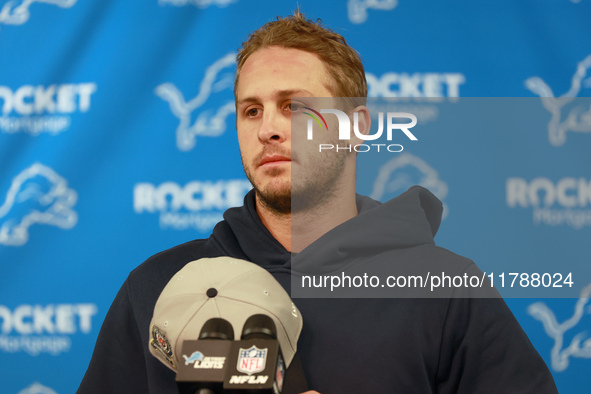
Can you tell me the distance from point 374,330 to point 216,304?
11.9 inches

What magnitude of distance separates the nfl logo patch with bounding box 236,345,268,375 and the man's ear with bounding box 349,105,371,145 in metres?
0.62

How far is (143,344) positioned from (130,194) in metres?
0.64

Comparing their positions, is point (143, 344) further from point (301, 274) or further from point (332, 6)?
point (332, 6)

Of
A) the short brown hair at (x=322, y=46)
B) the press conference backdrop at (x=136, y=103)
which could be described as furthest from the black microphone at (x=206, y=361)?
the press conference backdrop at (x=136, y=103)

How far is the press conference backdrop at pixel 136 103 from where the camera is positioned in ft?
4.71

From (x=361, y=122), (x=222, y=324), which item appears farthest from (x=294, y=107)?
(x=222, y=324)

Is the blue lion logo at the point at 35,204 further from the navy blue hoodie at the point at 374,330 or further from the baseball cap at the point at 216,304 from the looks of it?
the baseball cap at the point at 216,304

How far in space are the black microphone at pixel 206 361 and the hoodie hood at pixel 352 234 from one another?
0.38 m

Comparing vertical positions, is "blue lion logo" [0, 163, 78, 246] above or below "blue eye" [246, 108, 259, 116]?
below

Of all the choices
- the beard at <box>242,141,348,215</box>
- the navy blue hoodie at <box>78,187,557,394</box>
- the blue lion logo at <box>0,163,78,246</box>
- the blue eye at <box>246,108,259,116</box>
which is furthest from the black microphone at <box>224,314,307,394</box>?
the blue lion logo at <box>0,163,78,246</box>

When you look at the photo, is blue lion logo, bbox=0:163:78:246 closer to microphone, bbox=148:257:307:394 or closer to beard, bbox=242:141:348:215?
beard, bbox=242:141:348:215

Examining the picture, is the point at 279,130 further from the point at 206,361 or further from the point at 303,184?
the point at 206,361

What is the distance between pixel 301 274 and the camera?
35.8 inches

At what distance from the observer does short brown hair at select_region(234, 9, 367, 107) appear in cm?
103
